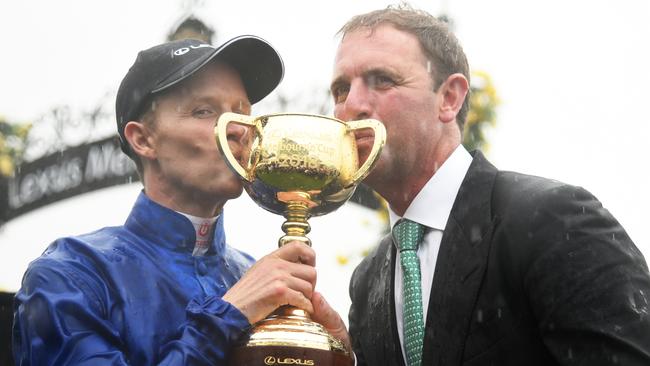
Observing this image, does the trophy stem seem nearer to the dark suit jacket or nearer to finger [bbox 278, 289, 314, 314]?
finger [bbox 278, 289, 314, 314]

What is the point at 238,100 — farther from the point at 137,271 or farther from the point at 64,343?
the point at 64,343

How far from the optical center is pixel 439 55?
16.4 feet

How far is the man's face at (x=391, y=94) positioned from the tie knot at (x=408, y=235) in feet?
0.85

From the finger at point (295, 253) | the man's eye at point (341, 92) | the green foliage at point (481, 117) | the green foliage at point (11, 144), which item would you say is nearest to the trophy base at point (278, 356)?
the finger at point (295, 253)

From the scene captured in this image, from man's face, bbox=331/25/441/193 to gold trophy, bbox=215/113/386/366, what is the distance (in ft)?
1.51

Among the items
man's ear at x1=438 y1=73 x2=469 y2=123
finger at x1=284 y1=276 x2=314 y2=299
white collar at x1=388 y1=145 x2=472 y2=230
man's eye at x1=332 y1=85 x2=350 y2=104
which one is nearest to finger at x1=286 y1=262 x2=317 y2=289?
finger at x1=284 y1=276 x2=314 y2=299

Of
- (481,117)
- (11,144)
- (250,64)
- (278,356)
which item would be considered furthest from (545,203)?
(11,144)

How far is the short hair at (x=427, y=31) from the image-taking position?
4945 mm

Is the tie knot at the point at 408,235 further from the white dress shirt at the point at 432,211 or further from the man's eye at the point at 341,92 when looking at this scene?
the man's eye at the point at 341,92

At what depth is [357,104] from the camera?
470 centimetres

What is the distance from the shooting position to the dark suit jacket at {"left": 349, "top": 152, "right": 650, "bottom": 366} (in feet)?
12.7

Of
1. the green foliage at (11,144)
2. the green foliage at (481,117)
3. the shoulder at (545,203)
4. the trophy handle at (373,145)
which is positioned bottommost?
the green foliage at (11,144)

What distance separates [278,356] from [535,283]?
0.95 meters

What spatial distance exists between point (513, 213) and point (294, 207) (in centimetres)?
81
